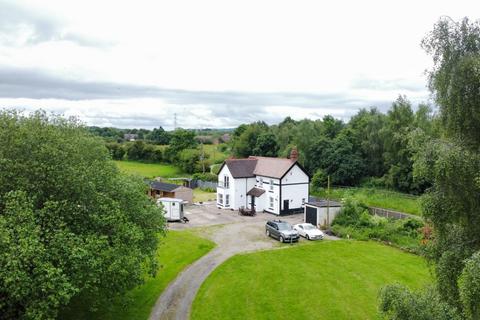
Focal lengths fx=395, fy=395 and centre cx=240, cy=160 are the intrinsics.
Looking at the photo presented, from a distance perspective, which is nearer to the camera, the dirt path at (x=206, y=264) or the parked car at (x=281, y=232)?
the dirt path at (x=206, y=264)

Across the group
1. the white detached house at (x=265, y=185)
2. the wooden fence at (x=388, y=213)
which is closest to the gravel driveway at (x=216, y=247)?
the white detached house at (x=265, y=185)

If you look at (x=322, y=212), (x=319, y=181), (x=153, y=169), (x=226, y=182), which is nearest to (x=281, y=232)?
(x=322, y=212)

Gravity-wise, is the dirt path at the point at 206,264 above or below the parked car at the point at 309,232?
below

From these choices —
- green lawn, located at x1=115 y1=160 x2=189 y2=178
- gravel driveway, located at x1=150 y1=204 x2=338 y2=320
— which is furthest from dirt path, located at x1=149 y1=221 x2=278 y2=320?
green lawn, located at x1=115 y1=160 x2=189 y2=178

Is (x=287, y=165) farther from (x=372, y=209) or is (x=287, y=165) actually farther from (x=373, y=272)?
(x=373, y=272)

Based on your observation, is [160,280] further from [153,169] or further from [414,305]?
[153,169]

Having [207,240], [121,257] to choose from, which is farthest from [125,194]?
[207,240]

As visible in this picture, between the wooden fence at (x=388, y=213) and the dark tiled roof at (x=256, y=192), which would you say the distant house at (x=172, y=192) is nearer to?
the dark tiled roof at (x=256, y=192)
